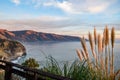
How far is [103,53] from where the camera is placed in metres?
5.38

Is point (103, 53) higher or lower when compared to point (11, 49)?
higher

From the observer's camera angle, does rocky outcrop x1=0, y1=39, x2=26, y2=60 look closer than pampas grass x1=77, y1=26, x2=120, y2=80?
No

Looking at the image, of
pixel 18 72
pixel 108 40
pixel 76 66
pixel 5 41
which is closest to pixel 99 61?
pixel 108 40

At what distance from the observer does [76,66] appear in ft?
13.9

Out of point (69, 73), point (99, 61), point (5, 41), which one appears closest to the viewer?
point (69, 73)

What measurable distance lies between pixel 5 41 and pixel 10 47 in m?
5.88

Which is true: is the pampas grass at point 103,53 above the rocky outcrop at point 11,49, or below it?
above

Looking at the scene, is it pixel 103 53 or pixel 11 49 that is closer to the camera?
pixel 103 53

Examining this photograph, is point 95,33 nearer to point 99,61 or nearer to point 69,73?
point 99,61

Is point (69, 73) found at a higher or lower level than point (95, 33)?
lower

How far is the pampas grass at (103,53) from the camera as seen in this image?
4.83 metres

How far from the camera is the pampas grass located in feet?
15.8

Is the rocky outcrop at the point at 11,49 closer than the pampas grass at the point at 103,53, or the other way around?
the pampas grass at the point at 103,53

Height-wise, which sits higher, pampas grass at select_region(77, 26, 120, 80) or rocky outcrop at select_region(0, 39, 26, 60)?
pampas grass at select_region(77, 26, 120, 80)
